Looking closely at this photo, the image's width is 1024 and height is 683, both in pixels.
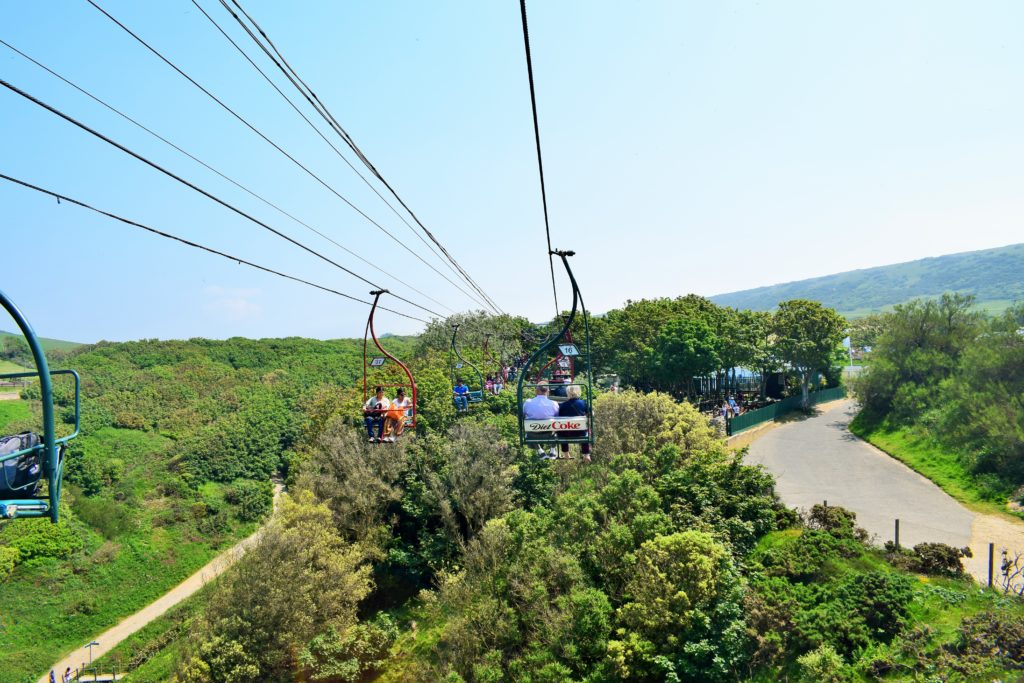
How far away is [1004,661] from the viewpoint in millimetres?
11875

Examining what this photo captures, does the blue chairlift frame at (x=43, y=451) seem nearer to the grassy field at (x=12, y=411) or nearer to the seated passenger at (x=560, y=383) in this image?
the seated passenger at (x=560, y=383)

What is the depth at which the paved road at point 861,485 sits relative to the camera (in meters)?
21.2

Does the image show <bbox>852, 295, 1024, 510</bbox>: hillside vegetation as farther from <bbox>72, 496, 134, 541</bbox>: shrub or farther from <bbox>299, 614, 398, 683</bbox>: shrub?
<bbox>72, 496, 134, 541</bbox>: shrub

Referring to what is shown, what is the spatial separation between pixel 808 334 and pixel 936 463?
16.1 meters

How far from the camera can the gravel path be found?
20.2 m

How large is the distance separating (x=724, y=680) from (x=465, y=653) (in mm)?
6629

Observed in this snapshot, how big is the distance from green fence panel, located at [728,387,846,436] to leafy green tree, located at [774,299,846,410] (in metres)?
2.85

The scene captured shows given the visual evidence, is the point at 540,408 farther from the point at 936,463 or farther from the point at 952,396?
the point at 952,396

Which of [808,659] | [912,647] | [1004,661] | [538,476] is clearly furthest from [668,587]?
[538,476]

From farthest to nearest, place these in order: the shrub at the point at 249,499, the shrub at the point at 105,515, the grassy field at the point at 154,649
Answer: the shrub at the point at 249,499, the shrub at the point at 105,515, the grassy field at the point at 154,649

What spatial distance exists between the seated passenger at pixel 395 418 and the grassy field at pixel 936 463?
22.0 meters

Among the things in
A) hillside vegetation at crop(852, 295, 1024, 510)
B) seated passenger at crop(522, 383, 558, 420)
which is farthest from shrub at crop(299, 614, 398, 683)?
hillside vegetation at crop(852, 295, 1024, 510)

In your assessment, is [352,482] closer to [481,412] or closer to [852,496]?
[481,412]

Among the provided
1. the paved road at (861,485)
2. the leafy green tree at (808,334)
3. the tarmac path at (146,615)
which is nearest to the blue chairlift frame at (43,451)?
the tarmac path at (146,615)
